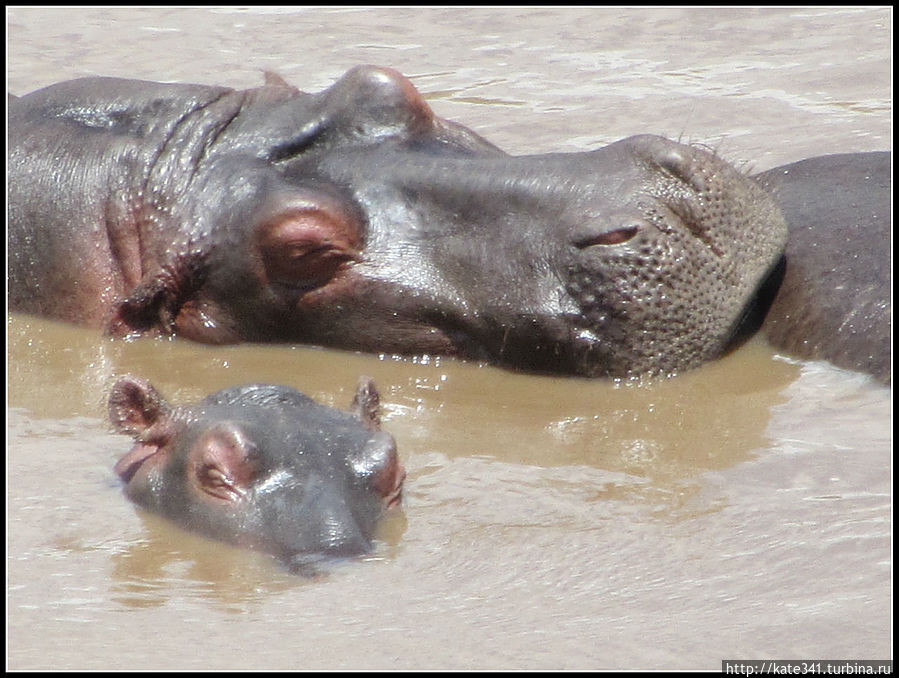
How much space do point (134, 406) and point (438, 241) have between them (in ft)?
4.26

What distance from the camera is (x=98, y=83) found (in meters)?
6.19

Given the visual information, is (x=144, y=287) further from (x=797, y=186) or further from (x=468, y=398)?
(x=797, y=186)

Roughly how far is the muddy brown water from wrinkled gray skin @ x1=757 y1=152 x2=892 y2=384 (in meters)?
0.10

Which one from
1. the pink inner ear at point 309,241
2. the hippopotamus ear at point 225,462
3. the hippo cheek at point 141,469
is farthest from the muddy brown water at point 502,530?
the pink inner ear at point 309,241

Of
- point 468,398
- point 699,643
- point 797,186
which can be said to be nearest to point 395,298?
point 468,398

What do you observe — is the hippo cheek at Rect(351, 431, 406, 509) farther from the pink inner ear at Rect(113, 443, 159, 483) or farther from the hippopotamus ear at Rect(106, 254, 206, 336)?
the hippopotamus ear at Rect(106, 254, 206, 336)

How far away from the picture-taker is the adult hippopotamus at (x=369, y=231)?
524 cm

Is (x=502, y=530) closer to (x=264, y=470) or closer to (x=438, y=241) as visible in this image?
Answer: (x=264, y=470)

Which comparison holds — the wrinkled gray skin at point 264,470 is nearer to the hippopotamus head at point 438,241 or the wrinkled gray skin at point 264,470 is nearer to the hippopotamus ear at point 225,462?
the hippopotamus ear at point 225,462

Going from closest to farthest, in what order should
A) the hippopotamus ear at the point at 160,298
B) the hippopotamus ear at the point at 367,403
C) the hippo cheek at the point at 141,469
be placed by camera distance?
1. the hippo cheek at the point at 141,469
2. the hippopotamus ear at the point at 367,403
3. the hippopotamus ear at the point at 160,298

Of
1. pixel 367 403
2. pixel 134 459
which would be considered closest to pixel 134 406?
pixel 134 459

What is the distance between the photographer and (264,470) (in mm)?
4160

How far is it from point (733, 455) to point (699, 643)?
138 cm

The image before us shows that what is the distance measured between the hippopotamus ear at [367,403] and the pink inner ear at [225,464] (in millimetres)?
523
